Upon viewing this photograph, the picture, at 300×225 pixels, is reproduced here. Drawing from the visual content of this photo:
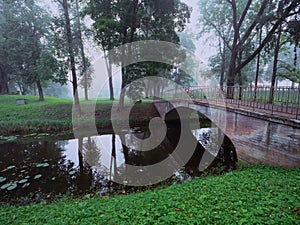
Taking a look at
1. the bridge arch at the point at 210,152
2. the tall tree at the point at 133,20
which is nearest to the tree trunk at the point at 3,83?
the tall tree at the point at 133,20

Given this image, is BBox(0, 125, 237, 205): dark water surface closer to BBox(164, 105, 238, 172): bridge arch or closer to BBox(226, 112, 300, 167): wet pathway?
BBox(164, 105, 238, 172): bridge arch

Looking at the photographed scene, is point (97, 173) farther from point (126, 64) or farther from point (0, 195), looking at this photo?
point (126, 64)

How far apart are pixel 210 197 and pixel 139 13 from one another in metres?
12.8

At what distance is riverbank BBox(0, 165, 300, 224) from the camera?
2.84 meters

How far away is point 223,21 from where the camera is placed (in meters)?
16.4

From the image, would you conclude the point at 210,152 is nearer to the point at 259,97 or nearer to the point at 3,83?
the point at 259,97

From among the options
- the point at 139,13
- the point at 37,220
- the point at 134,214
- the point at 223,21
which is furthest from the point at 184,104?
the point at 223,21

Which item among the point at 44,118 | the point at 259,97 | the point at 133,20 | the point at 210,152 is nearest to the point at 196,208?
the point at 210,152

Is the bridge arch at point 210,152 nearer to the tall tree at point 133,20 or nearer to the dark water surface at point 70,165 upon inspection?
the dark water surface at point 70,165

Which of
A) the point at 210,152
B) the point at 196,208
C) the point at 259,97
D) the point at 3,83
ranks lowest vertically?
the point at 210,152

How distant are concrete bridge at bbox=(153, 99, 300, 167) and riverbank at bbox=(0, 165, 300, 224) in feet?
2.69

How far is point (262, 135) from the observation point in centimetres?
553

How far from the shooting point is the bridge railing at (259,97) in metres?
4.94

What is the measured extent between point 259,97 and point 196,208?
565cm
